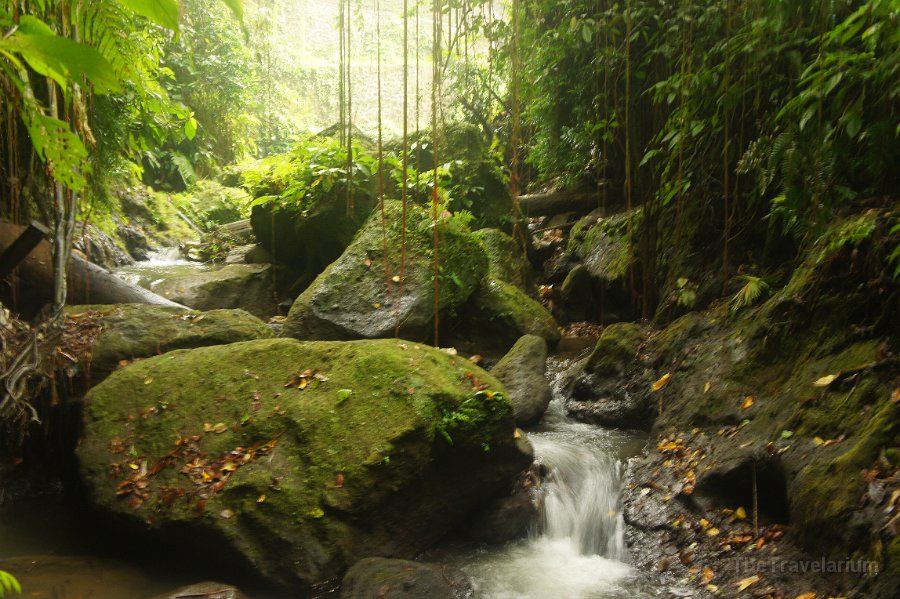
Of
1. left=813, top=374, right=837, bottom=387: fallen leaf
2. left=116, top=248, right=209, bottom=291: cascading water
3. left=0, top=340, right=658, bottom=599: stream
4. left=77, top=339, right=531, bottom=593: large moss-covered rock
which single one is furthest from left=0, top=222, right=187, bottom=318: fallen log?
left=813, top=374, right=837, bottom=387: fallen leaf

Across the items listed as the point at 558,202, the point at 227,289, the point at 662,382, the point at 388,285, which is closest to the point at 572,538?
the point at 662,382

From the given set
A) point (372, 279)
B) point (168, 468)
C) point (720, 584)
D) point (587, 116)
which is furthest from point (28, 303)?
point (587, 116)

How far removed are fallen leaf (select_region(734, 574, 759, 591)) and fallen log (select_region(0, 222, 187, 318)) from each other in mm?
5522

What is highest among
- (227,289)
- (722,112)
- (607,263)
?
(722,112)

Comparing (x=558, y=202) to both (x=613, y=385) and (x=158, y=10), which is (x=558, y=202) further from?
(x=158, y=10)

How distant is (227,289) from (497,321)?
155 inches

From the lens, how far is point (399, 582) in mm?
3439

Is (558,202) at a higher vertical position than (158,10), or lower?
higher

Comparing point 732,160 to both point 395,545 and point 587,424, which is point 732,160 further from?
point 395,545

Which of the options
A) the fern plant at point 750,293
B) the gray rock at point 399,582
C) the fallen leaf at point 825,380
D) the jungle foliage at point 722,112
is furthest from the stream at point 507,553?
the jungle foliage at point 722,112

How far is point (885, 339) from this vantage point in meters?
3.62

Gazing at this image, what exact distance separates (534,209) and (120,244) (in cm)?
741

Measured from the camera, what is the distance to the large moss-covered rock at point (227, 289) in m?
8.28

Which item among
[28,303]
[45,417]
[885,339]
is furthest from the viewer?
[28,303]
